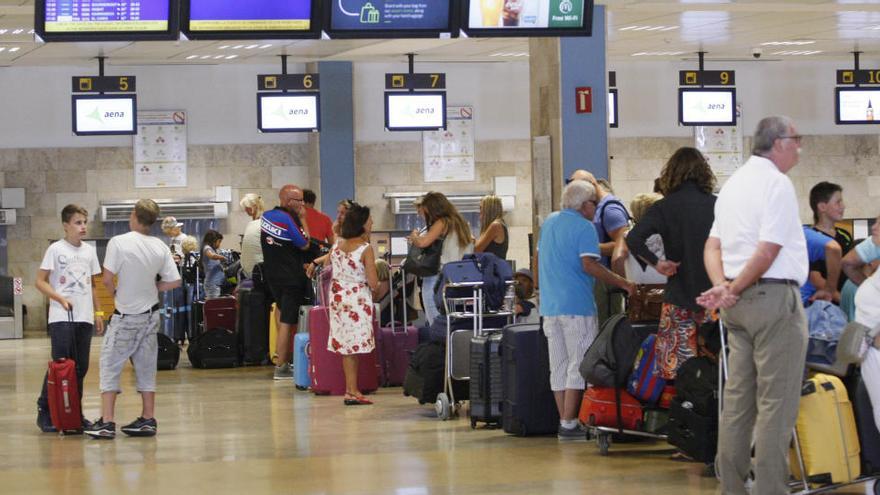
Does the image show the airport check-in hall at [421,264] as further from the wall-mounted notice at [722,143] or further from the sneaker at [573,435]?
the wall-mounted notice at [722,143]

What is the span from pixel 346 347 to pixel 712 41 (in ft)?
32.1

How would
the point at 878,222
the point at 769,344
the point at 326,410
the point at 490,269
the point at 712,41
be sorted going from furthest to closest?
1. the point at 712,41
2. the point at 326,410
3. the point at 490,269
4. the point at 878,222
5. the point at 769,344

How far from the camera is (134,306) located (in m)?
9.33

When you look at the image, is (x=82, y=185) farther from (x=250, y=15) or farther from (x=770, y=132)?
(x=770, y=132)

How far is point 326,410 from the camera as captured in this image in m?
10.8

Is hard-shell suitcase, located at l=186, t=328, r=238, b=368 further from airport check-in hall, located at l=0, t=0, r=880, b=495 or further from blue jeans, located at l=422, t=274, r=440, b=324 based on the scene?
blue jeans, located at l=422, t=274, r=440, b=324

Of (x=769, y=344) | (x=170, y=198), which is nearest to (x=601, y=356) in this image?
(x=769, y=344)

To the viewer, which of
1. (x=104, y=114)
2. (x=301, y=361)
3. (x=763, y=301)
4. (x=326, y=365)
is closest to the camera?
(x=763, y=301)

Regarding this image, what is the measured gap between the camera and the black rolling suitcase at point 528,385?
29.3ft

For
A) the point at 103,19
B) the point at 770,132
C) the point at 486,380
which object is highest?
the point at 103,19

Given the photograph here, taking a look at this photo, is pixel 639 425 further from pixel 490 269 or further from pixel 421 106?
pixel 421 106

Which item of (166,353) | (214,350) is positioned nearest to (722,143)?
(214,350)

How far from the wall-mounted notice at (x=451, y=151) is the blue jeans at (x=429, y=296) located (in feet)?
34.3

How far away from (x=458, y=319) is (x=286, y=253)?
3.35 metres
